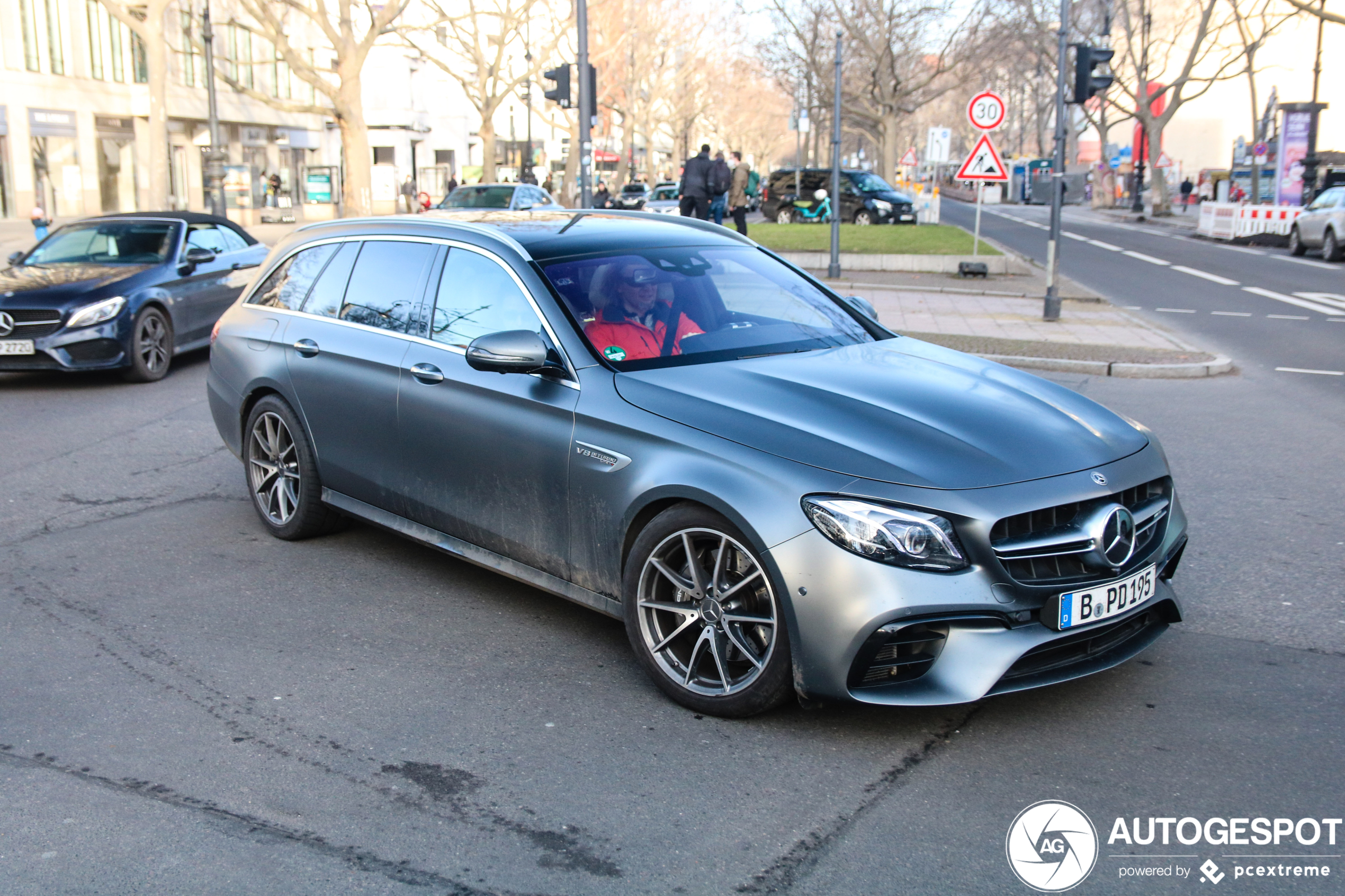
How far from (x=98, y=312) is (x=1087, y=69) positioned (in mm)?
11084

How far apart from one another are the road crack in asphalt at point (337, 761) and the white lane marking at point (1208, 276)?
21.1 meters

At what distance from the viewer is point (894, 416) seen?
4.13 metres

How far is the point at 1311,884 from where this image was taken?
3.06 m

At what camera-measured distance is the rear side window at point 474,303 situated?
4.87m

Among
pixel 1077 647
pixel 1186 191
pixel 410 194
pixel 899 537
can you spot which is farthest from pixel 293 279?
pixel 1186 191

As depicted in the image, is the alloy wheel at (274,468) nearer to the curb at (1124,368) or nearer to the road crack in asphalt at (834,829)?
the road crack in asphalt at (834,829)

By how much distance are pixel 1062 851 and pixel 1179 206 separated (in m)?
74.1

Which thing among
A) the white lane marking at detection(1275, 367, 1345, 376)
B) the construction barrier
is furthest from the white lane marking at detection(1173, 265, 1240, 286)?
the white lane marking at detection(1275, 367, 1345, 376)

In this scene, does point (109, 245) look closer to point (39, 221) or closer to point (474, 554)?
point (474, 554)

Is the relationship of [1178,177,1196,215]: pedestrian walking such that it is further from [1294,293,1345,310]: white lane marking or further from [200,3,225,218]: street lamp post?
[200,3,225,218]: street lamp post

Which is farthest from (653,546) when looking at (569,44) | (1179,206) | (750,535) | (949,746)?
(1179,206)

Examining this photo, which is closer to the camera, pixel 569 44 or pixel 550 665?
pixel 550 665

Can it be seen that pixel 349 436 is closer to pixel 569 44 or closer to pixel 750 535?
pixel 750 535

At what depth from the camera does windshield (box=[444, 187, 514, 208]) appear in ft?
89.6
